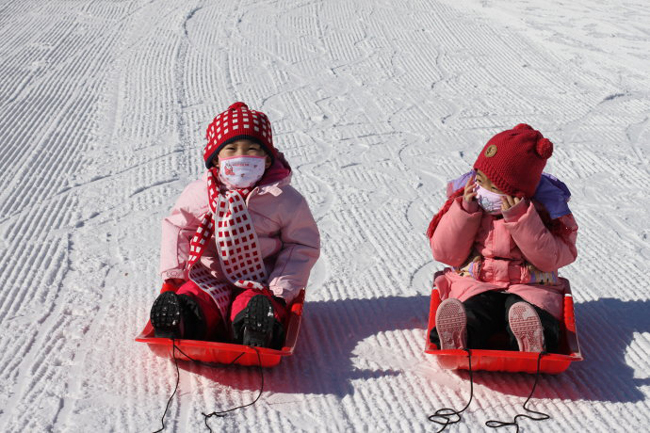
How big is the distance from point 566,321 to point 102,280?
1549mm

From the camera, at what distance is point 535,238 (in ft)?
6.46

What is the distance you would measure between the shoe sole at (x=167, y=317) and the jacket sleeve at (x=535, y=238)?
92cm

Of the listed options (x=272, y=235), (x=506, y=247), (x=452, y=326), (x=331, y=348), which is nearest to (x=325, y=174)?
(x=272, y=235)

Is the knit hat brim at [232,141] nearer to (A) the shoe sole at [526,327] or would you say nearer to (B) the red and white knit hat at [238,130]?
(B) the red and white knit hat at [238,130]

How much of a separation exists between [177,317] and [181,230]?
1.18 ft

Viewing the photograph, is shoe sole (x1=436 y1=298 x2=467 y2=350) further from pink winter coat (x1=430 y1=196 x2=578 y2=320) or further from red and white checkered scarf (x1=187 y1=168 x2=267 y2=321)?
red and white checkered scarf (x1=187 y1=168 x2=267 y2=321)

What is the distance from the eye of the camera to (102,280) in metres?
2.56

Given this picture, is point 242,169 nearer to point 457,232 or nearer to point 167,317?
point 167,317

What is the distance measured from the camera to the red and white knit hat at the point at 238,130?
2104mm

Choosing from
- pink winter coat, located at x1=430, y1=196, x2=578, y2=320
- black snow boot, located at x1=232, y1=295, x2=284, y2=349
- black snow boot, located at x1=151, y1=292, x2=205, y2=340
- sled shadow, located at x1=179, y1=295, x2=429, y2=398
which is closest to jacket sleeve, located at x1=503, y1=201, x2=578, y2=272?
pink winter coat, located at x1=430, y1=196, x2=578, y2=320

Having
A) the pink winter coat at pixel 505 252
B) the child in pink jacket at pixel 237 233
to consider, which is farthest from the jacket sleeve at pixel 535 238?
the child in pink jacket at pixel 237 233

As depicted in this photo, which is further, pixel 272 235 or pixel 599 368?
pixel 272 235

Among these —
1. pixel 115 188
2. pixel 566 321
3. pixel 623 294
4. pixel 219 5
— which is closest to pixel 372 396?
pixel 566 321

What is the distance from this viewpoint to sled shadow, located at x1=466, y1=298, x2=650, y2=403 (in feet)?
6.42
